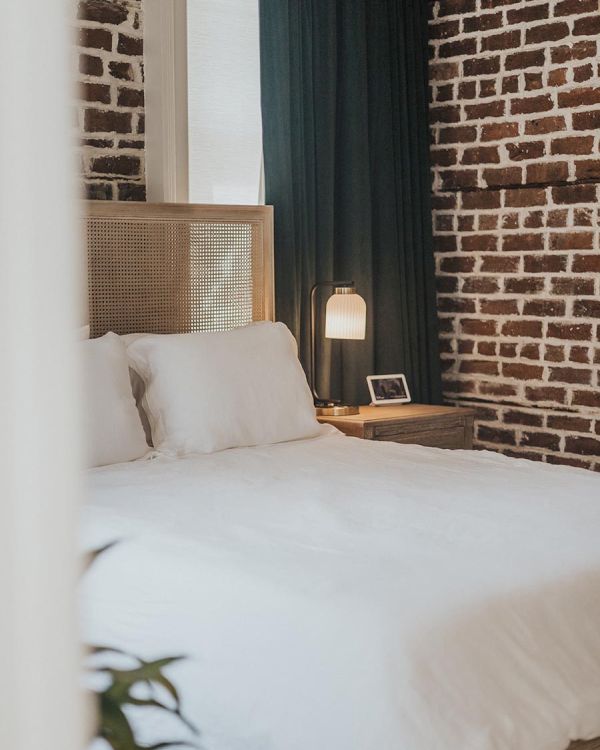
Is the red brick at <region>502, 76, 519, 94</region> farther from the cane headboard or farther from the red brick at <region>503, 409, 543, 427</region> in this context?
the red brick at <region>503, 409, 543, 427</region>

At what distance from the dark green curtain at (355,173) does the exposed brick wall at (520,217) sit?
117mm

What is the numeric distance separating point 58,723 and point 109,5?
3.76 meters

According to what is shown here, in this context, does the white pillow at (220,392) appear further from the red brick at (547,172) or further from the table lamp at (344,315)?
the red brick at (547,172)

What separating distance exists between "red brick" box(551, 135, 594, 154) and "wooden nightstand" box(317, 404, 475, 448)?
1.08m

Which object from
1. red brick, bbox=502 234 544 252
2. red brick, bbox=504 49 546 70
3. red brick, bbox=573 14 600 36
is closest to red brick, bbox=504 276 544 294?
red brick, bbox=502 234 544 252

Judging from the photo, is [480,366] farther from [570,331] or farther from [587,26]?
[587,26]

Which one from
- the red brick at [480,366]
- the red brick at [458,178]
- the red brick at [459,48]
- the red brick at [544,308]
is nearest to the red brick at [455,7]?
the red brick at [459,48]

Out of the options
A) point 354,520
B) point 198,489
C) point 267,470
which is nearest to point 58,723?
point 354,520

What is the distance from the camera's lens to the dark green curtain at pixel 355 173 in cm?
419

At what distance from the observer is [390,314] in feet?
14.8

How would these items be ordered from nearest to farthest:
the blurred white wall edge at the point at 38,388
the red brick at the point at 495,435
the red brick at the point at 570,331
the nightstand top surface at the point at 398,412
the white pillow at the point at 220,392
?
the blurred white wall edge at the point at 38,388 → the white pillow at the point at 220,392 → the nightstand top surface at the point at 398,412 → the red brick at the point at 570,331 → the red brick at the point at 495,435

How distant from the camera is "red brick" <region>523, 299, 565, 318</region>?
424 cm

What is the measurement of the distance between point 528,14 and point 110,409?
240 cm

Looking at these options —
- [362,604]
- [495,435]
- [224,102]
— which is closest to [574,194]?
→ [495,435]
